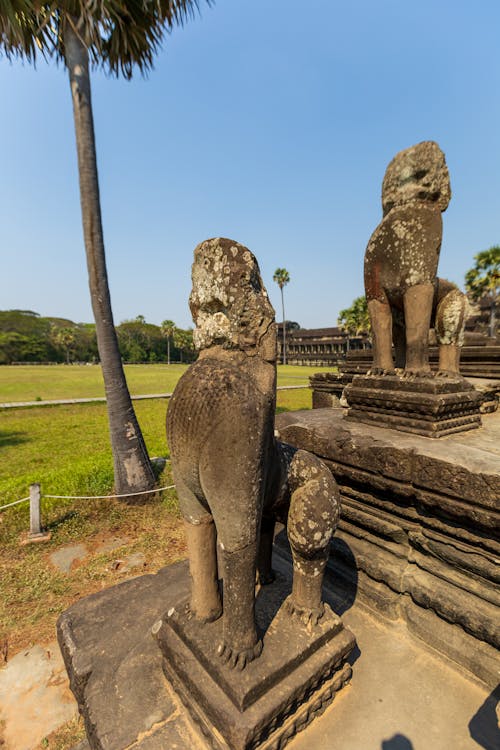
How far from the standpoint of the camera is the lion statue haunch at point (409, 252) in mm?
2688

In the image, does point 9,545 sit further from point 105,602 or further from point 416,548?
point 416,548

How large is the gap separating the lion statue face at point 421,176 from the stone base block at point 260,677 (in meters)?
3.10

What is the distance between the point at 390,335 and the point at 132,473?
4.15m

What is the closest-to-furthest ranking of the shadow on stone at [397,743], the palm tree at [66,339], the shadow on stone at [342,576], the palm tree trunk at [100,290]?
the shadow on stone at [397,743], the shadow on stone at [342,576], the palm tree trunk at [100,290], the palm tree at [66,339]

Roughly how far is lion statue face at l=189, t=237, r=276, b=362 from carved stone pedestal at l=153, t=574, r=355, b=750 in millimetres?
1348

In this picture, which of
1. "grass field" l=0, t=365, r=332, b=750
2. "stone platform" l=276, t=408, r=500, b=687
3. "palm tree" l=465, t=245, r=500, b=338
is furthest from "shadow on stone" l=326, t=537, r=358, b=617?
"palm tree" l=465, t=245, r=500, b=338

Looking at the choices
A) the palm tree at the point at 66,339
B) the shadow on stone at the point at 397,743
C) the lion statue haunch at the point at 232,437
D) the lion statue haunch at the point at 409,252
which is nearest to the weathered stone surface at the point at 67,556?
the lion statue haunch at the point at 232,437

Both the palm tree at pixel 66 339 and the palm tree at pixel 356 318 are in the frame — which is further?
the palm tree at pixel 66 339

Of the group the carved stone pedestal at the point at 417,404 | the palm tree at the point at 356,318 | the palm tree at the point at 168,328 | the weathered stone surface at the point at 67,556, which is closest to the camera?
the carved stone pedestal at the point at 417,404

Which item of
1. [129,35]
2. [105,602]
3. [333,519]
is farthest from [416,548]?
[129,35]

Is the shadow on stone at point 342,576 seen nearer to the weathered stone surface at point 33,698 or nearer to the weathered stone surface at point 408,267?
the weathered stone surface at point 408,267

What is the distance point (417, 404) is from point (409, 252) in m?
1.26

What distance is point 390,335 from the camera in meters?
3.06

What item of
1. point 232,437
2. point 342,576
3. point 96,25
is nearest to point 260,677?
point 232,437
